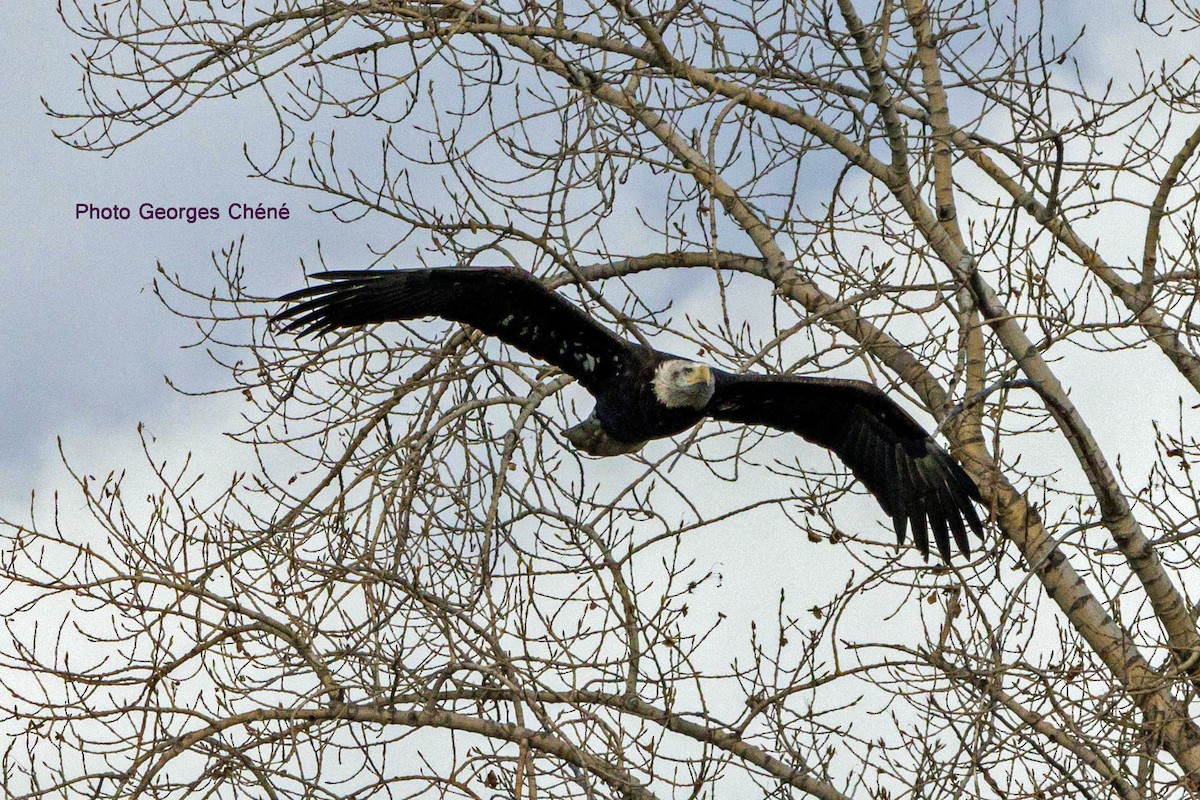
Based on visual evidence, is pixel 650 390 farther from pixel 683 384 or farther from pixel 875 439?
pixel 875 439

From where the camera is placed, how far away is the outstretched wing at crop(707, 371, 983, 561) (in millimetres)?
6233

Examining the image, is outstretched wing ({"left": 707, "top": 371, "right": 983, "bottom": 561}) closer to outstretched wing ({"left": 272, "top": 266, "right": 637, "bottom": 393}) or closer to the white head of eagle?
the white head of eagle

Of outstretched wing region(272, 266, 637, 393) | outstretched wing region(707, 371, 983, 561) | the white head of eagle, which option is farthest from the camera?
outstretched wing region(707, 371, 983, 561)

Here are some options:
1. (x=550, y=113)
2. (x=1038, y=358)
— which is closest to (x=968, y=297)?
(x=1038, y=358)

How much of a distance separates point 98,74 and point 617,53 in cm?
251

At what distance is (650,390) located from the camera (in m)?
6.02

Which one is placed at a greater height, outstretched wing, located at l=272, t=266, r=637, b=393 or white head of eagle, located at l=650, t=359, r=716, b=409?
outstretched wing, located at l=272, t=266, r=637, b=393

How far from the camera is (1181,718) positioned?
222 inches

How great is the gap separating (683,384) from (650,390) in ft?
0.57

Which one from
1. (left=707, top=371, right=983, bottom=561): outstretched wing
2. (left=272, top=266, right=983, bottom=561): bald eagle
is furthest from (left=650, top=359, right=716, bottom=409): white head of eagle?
(left=707, top=371, right=983, bottom=561): outstretched wing

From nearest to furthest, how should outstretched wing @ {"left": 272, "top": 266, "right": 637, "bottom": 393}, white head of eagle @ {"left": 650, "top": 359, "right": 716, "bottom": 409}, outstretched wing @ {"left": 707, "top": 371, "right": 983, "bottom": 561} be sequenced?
outstretched wing @ {"left": 272, "top": 266, "right": 637, "bottom": 393} → white head of eagle @ {"left": 650, "top": 359, "right": 716, "bottom": 409} → outstretched wing @ {"left": 707, "top": 371, "right": 983, "bottom": 561}

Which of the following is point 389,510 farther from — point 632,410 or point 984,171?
point 984,171

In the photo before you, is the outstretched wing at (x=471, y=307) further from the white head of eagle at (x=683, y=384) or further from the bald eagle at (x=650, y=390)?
the white head of eagle at (x=683, y=384)

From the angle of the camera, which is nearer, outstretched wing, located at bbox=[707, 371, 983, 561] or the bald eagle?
the bald eagle
